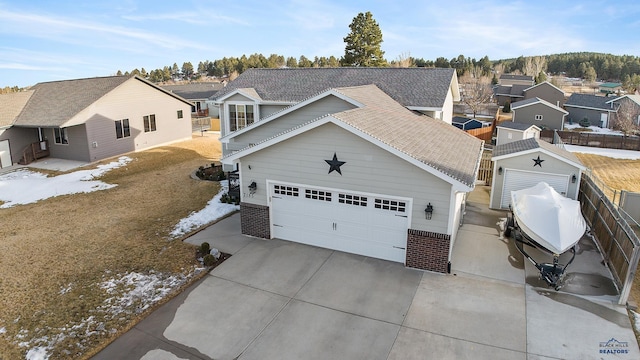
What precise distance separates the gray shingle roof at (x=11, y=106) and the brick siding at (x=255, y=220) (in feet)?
68.7

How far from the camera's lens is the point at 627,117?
4047 centimetres

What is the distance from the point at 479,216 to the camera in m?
15.8

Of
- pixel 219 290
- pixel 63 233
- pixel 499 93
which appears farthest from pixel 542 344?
pixel 499 93

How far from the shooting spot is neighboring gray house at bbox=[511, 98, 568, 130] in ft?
148

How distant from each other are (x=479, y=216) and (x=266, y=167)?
8980mm

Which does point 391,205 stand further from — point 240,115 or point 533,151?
point 240,115

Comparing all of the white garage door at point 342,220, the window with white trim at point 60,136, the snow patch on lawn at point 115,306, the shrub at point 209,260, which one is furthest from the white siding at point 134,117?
the white garage door at point 342,220

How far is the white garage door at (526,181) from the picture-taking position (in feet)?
50.4

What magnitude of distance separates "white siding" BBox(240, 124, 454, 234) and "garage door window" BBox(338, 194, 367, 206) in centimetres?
31

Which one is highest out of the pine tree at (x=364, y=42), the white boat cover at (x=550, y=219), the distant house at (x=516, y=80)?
the pine tree at (x=364, y=42)

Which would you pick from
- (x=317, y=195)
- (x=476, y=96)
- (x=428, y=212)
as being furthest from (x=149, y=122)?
(x=476, y=96)

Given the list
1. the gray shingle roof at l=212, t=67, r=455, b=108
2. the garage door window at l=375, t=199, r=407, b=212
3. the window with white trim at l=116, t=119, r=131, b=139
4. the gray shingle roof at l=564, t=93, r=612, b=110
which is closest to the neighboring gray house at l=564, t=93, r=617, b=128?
A: the gray shingle roof at l=564, t=93, r=612, b=110

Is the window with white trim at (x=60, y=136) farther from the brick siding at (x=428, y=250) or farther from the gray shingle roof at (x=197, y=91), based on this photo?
the gray shingle roof at (x=197, y=91)

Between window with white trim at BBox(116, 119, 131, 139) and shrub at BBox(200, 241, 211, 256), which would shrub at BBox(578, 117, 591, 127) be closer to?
window with white trim at BBox(116, 119, 131, 139)
